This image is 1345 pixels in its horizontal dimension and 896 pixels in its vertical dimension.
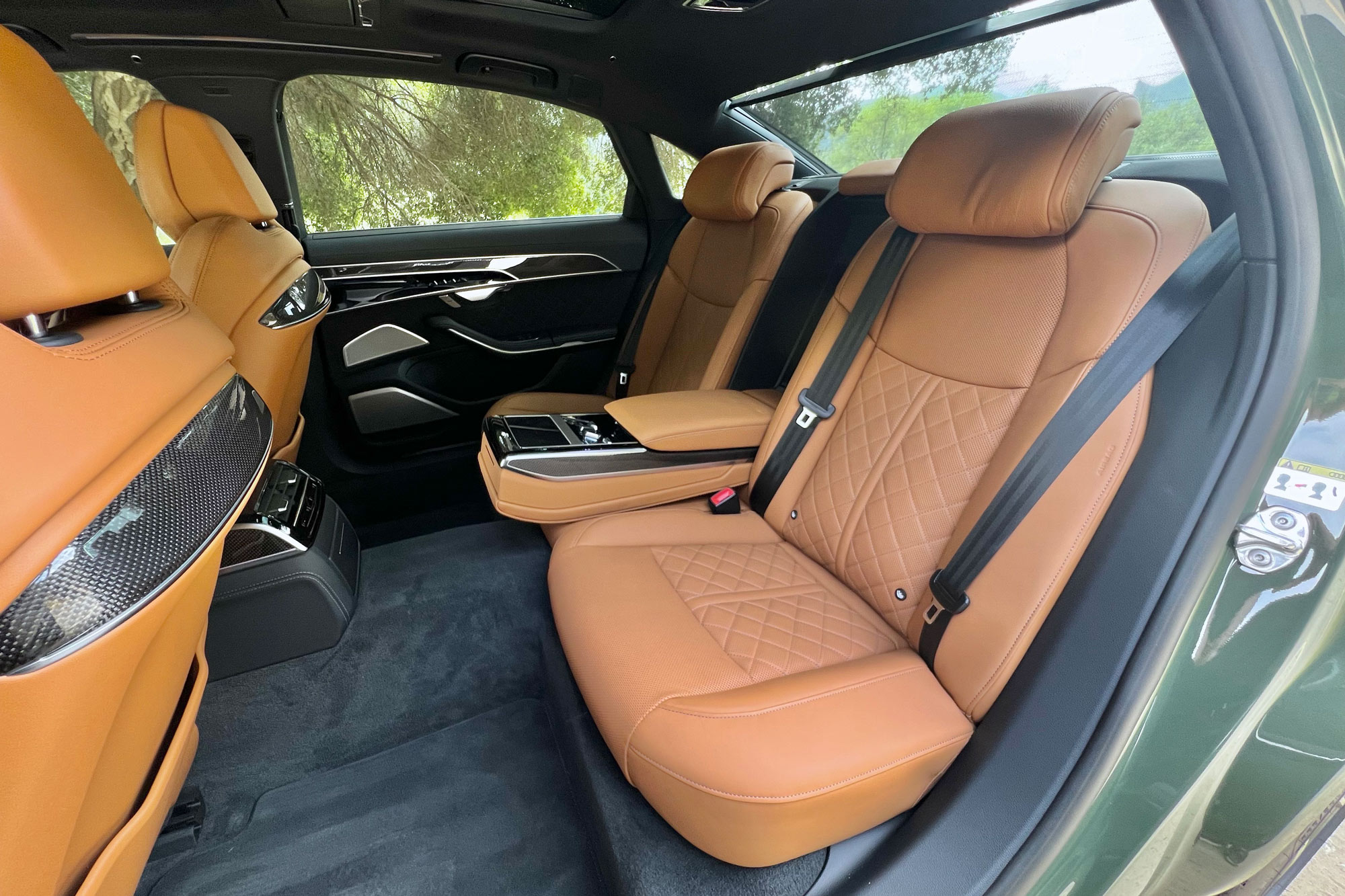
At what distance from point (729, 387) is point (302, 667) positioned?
1255 millimetres

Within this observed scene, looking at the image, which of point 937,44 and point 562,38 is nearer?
point 937,44

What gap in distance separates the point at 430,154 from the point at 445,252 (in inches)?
13.3

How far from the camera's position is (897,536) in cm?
123

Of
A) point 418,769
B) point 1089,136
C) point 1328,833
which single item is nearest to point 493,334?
point 418,769

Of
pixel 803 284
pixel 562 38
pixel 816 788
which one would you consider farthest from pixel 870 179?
pixel 816 788

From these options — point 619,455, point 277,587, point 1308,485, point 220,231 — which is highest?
point 1308,485

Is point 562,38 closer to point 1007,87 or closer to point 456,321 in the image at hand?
point 456,321

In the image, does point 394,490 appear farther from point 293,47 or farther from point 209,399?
point 209,399

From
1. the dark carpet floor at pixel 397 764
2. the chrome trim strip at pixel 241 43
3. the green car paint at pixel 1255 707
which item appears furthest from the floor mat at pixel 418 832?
the chrome trim strip at pixel 241 43

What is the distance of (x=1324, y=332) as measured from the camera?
71 cm

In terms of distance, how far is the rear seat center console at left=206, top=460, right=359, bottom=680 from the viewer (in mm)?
1350

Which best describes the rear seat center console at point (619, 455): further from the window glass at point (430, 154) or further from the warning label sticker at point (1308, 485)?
the window glass at point (430, 154)

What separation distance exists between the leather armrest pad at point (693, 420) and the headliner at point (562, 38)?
3.23 ft

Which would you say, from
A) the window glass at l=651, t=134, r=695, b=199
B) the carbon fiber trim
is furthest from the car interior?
the window glass at l=651, t=134, r=695, b=199
